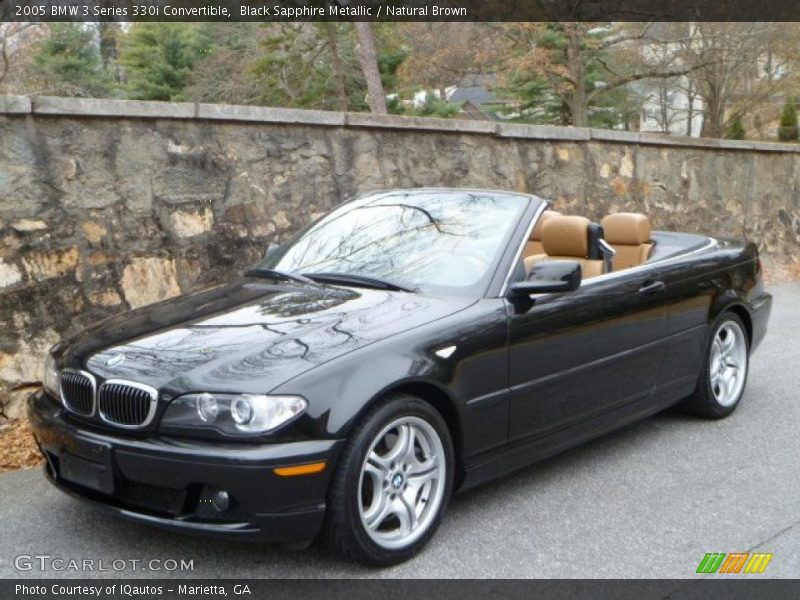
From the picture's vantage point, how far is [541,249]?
606cm

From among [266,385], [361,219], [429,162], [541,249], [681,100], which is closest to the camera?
[266,385]

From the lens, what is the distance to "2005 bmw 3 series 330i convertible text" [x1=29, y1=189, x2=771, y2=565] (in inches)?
139

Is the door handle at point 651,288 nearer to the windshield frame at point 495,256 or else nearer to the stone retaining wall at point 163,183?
the windshield frame at point 495,256

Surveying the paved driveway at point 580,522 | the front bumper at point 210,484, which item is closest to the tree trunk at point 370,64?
the paved driveway at point 580,522

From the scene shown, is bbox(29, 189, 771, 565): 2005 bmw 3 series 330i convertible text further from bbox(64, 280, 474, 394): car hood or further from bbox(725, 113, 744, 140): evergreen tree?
bbox(725, 113, 744, 140): evergreen tree

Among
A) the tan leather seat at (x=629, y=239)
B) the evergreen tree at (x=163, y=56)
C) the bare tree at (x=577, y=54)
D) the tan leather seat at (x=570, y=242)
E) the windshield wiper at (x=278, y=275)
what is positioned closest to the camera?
the windshield wiper at (x=278, y=275)

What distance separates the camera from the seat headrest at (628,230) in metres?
6.12

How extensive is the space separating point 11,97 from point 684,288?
428 centimetres

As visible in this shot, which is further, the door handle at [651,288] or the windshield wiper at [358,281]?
the door handle at [651,288]

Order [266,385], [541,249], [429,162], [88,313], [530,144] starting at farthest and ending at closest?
[530,144] → [429,162] → [88,313] → [541,249] → [266,385]

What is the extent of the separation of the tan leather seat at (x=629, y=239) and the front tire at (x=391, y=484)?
2442mm

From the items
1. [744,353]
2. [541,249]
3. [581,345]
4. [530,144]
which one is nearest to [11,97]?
[541,249]

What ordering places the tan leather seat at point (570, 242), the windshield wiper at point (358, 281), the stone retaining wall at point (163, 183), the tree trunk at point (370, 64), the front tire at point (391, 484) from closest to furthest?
the front tire at point (391, 484)
the windshield wiper at point (358, 281)
the tan leather seat at point (570, 242)
the stone retaining wall at point (163, 183)
the tree trunk at point (370, 64)

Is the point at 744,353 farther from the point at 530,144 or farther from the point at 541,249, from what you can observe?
the point at 530,144
